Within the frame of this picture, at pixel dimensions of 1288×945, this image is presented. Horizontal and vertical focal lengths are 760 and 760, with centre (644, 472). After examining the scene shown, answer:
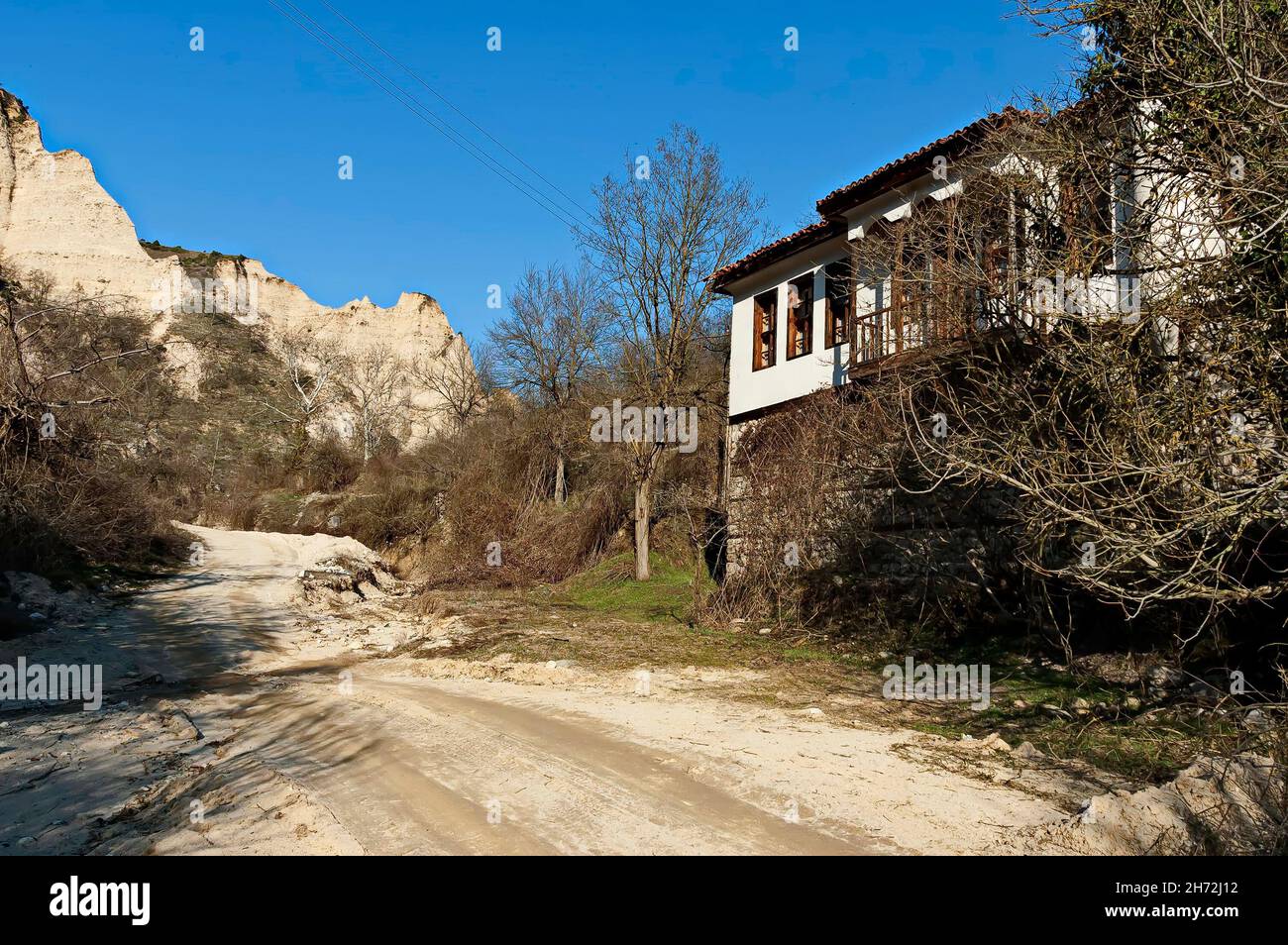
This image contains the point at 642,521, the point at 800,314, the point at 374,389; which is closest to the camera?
the point at 800,314

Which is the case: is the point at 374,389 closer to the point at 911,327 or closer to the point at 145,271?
the point at 145,271

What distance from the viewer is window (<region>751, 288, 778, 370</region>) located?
19609 mm

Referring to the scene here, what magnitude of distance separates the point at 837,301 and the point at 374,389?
42.6m

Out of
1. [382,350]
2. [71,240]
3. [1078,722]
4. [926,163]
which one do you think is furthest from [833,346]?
[71,240]

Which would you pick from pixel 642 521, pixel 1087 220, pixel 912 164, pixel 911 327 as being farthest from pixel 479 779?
pixel 642 521

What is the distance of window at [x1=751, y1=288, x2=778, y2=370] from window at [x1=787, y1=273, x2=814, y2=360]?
0.67m

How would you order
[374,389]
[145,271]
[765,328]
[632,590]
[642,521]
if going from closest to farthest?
[765,328]
[632,590]
[642,521]
[374,389]
[145,271]

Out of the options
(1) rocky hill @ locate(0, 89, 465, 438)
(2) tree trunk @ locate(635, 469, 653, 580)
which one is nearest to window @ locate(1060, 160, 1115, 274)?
(2) tree trunk @ locate(635, 469, 653, 580)

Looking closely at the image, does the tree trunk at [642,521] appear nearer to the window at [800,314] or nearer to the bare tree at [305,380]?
the window at [800,314]

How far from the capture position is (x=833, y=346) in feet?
56.5

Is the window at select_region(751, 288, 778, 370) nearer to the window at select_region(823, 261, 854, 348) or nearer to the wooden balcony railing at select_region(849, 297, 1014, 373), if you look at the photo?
the window at select_region(823, 261, 854, 348)

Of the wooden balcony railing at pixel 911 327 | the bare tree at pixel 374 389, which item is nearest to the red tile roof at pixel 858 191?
the wooden balcony railing at pixel 911 327

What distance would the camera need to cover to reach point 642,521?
71.2ft
